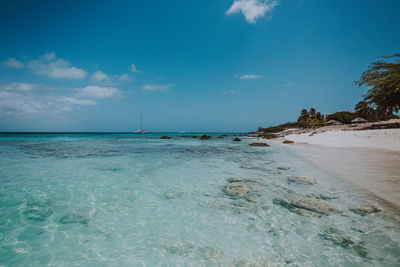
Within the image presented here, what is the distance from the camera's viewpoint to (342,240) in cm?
312

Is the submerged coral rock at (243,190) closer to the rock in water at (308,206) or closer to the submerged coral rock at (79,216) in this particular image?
the rock in water at (308,206)

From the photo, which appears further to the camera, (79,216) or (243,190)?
(243,190)

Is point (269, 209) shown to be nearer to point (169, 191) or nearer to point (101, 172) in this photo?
point (169, 191)

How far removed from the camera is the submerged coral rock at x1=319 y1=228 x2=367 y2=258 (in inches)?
112

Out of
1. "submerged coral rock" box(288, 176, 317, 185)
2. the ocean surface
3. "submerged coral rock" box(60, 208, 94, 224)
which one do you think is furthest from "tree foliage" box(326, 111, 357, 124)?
"submerged coral rock" box(60, 208, 94, 224)

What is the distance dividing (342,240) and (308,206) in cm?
133

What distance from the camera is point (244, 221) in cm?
389

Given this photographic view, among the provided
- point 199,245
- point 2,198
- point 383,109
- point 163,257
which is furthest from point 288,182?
point 383,109

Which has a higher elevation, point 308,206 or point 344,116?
point 344,116

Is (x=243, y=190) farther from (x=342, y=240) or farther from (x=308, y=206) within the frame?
(x=342, y=240)

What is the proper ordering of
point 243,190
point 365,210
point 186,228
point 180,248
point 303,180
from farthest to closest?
point 303,180, point 243,190, point 365,210, point 186,228, point 180,248

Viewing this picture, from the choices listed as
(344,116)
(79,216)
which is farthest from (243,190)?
(344,116)

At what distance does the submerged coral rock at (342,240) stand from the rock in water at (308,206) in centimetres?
70

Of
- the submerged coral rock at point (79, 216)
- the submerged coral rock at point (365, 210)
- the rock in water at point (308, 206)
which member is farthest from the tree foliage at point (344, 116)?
the submerged coral rock at point (79, 216)
